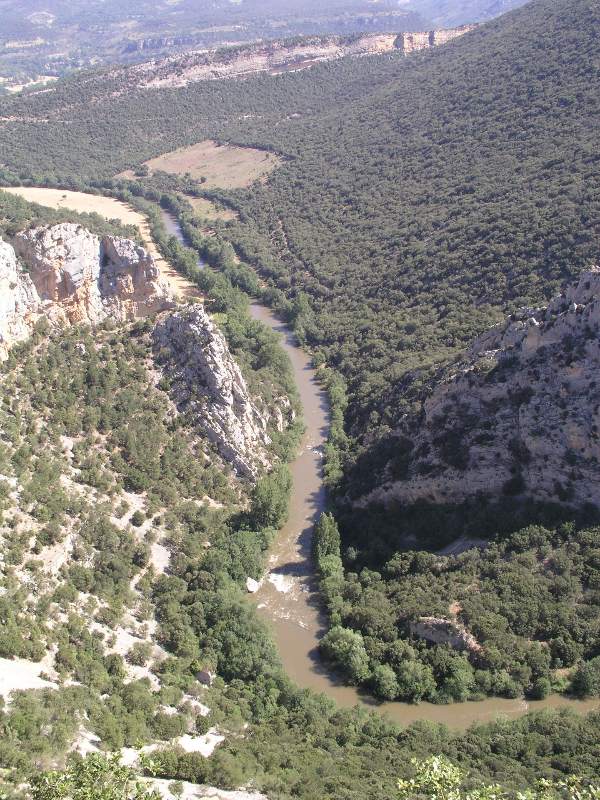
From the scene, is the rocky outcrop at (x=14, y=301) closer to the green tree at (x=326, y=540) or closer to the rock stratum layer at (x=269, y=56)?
the green tree at (x=326, y=540)

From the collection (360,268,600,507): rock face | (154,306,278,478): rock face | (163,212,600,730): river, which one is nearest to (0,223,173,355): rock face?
(154,306,278,478): rock face

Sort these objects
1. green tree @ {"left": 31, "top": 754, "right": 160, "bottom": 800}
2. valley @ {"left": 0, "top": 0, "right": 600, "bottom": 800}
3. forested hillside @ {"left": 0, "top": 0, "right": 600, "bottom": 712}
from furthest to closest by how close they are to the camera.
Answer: forested hillside @ {"left": 0, "top": 0, "right": 600, "bottom": 712}
valley @ {"left": 0, "top": 0, "right": 600, "bottom": 800}
green tree @ {"left": 31, "top": 754, "right": 160, "bottom": 800}

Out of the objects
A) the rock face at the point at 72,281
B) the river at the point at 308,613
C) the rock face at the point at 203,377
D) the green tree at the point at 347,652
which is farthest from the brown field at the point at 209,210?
the green tree at the point at 347,652

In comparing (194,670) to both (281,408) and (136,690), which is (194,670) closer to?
(136,690)

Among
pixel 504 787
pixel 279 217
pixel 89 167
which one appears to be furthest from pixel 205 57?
pixel 504 787

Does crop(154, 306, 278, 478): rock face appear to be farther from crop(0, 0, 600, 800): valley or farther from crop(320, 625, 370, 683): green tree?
crop(320, 625, 370, 683): green tree

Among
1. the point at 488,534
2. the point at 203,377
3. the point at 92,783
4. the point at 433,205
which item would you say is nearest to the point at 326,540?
the point at 488,534

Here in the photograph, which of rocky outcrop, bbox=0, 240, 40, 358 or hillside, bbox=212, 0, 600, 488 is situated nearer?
rocky outcrop, bbox=0, 240, 40, 358

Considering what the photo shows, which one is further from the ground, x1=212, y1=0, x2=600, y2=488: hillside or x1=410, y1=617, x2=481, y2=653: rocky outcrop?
x1=212, y1=0, x2=600, y2=488: hillside
